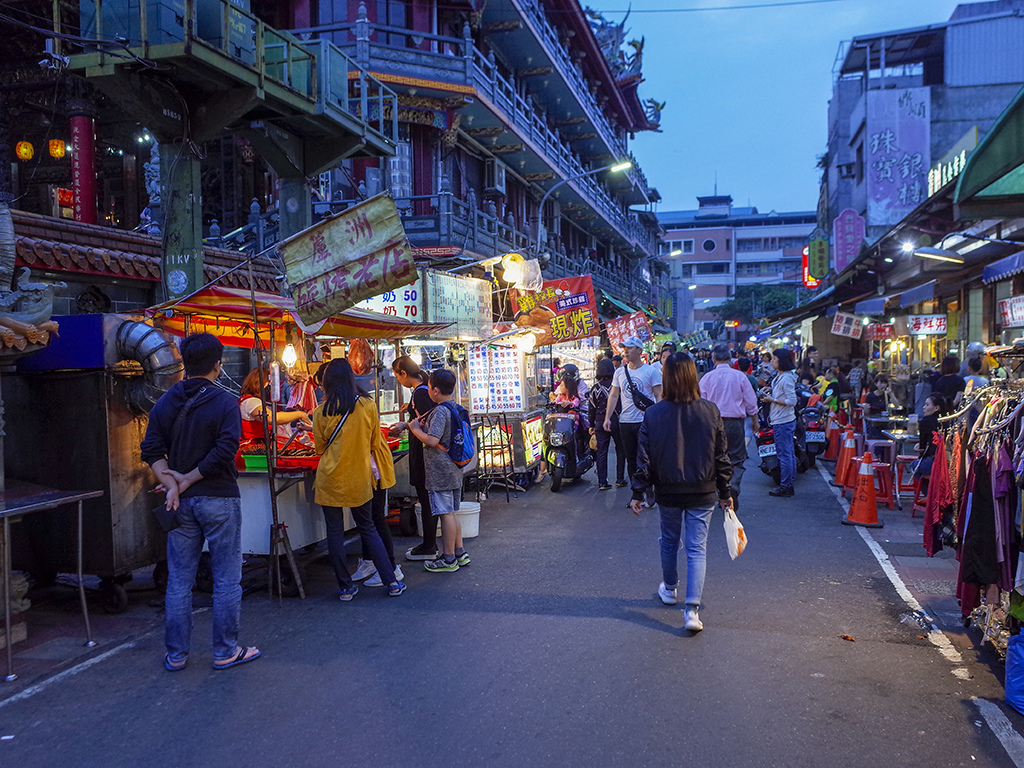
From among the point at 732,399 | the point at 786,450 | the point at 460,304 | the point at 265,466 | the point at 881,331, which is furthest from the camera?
the point at 881,331

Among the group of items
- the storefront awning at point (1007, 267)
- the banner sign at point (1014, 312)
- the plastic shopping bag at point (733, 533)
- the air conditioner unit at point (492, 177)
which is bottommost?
the plastic shopping bag at point (733, 533)

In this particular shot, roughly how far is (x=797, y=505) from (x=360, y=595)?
6.15 m

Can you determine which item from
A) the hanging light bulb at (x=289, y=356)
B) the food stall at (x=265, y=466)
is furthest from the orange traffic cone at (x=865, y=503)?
the hanging light bulb at (x=289, y=356)

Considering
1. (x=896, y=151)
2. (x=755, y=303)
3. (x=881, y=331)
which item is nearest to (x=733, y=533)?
(x=881, y=331)

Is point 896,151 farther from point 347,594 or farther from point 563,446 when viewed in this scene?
point 347,594

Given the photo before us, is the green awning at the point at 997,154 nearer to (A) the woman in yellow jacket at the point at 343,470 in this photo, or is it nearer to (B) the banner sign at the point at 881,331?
(A) the woman in yellow jacket at the point at 343,470

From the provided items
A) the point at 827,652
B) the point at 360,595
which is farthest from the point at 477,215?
the point at 827,652

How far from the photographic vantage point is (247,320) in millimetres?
7434

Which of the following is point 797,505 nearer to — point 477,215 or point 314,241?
point 314,241

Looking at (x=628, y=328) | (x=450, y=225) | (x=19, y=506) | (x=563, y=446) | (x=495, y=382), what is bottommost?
(x=563, y=446)

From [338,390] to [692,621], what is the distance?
319 cm

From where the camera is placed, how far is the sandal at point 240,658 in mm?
4742

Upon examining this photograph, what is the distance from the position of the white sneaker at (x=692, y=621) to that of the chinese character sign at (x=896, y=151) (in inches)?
1114

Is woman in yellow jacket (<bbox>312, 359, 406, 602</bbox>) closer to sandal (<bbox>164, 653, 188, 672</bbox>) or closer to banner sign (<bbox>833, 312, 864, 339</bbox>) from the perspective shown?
sandal (<bbox>164, 653, 188, 672</bbox>)
